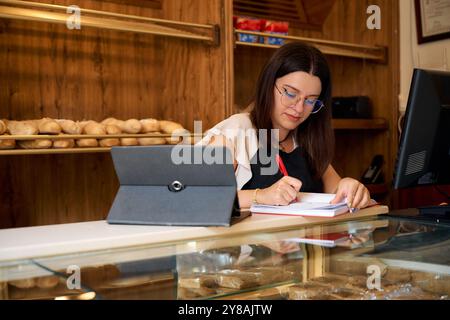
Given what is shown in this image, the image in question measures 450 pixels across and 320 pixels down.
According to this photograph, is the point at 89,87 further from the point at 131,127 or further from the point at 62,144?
the point at 62,144

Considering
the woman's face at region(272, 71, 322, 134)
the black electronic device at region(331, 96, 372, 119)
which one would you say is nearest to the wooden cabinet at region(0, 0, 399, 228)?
the woman's face at region(272, 71, 322, 134)

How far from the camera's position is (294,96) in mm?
1961

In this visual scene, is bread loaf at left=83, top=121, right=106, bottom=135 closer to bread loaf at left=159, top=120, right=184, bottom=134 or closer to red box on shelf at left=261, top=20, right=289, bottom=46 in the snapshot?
bread loaf at left=159, top=120, right=184, bottom=134

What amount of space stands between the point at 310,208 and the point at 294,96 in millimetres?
657

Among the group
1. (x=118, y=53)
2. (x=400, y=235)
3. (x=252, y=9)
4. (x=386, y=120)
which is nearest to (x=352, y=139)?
(x=386, y=120)

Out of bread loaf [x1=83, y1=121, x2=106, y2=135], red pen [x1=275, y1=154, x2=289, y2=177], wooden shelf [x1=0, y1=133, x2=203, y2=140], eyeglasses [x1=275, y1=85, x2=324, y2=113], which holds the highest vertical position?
eyeglasses [x1=275, y1=85, x2=324, y2=113]

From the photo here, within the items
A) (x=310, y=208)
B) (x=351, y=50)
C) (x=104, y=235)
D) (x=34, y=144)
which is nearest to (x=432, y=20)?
(x=351, y=50)

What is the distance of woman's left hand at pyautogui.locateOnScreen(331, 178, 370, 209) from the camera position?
151 cm

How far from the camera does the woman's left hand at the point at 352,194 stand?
1515mm

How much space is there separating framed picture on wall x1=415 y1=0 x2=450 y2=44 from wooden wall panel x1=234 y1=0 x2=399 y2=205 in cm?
17

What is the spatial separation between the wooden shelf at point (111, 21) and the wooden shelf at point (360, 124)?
3.24 ft

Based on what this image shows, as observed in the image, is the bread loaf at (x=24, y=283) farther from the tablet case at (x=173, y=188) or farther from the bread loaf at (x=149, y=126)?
the bread loaf at (x=149, y=126)
